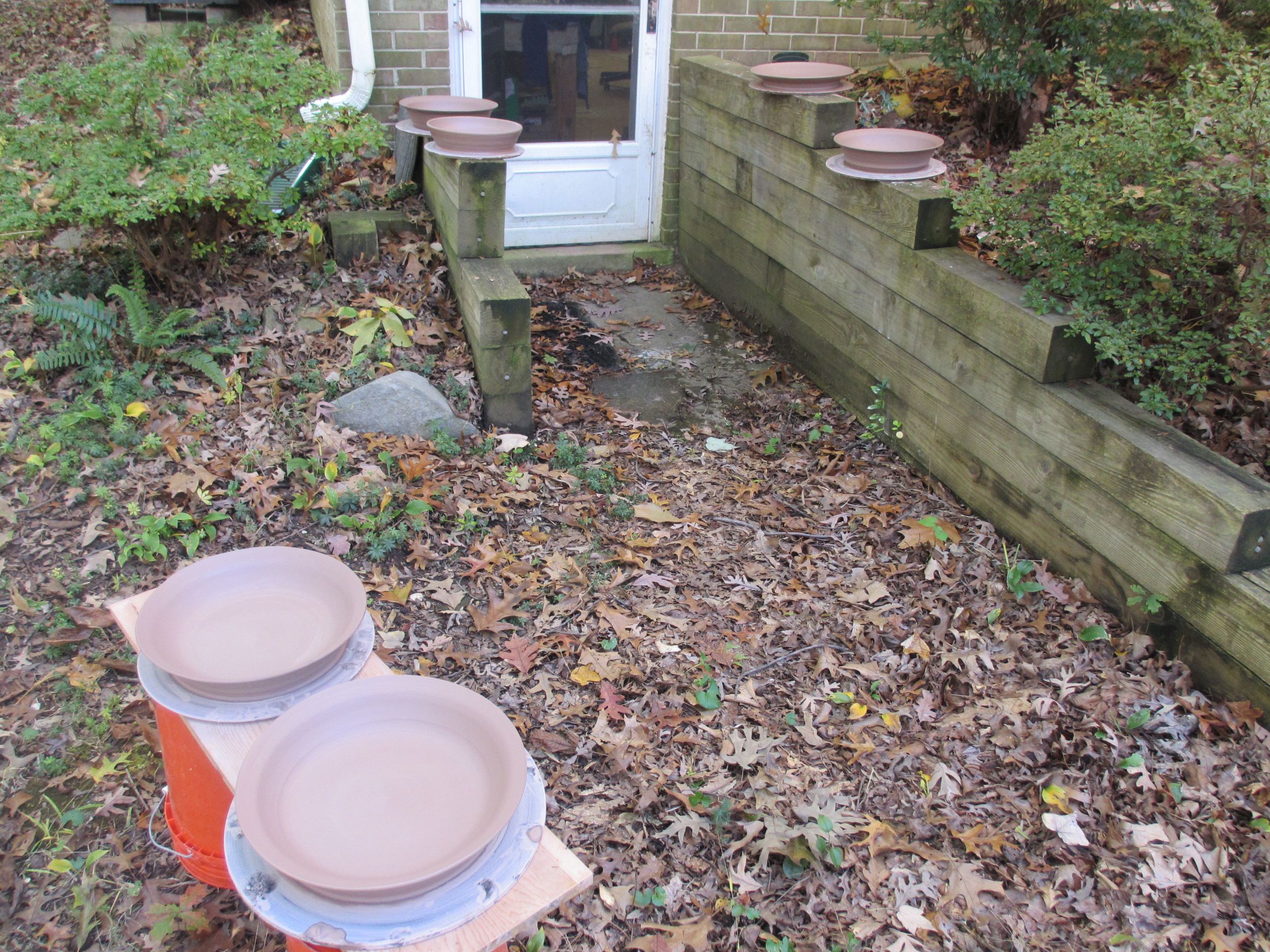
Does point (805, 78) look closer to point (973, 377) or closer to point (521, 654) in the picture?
point (973, 377)

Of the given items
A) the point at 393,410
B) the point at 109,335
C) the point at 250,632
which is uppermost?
the point at 250,632

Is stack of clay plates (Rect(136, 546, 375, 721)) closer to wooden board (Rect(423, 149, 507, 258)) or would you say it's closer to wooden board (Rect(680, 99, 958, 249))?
wooden board (Rect(423, 149, 507, 258))

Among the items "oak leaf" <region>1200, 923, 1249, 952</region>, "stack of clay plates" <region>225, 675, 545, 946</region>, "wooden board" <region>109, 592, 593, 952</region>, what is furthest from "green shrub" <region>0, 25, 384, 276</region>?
"oak leaf" <region>1200, 923, 1249, 952</region>

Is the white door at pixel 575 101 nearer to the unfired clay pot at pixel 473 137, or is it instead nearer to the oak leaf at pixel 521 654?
the unfired clay pot at pixel 473 137

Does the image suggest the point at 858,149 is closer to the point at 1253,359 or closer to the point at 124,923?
the point at 1253,359

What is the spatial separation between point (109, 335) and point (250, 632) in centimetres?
347

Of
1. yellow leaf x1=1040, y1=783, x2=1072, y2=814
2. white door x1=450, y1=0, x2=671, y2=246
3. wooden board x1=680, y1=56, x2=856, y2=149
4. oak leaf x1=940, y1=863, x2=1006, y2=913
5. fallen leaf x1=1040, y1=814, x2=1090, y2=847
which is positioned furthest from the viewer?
white door x1=450, y1=0, x2=671, y2=246

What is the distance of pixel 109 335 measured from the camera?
4883 mm

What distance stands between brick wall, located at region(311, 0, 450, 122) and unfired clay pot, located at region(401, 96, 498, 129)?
906 millimetres

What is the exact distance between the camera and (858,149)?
461cm

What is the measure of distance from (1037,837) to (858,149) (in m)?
3.21

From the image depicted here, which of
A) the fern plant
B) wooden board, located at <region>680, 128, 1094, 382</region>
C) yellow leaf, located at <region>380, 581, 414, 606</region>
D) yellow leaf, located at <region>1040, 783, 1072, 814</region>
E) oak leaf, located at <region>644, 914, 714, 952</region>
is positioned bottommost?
oak leaf, located at <region>644, 914, 714, 952</region>

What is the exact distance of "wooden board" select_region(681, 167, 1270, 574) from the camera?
3088 millimetres

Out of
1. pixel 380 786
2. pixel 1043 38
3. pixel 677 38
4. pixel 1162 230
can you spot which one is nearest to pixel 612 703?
pixel 380 786
